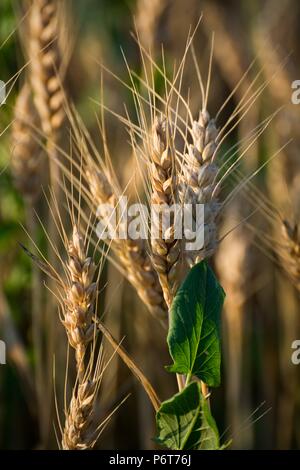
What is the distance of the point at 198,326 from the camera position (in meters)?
0.97

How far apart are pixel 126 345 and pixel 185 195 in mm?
1081

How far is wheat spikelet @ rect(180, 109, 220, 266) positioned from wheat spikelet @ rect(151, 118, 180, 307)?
2cm

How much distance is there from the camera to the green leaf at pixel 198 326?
3.10 ft

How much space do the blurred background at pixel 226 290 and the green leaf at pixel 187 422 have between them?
548mm

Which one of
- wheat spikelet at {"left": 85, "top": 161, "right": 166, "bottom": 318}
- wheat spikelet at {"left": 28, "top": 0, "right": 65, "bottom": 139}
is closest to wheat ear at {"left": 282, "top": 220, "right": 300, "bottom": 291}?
wheat spikelet at {"left": 85, "top": 161, "right": 166, "bottom": 318}

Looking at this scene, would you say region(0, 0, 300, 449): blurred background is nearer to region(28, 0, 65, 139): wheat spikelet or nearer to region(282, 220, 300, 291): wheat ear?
region(28, 0, 65, 139): wheat spikelet

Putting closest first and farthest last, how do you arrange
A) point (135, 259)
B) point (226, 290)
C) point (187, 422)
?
1. point (187, 422)
2. point (135, 259)
3. point (226, 290)

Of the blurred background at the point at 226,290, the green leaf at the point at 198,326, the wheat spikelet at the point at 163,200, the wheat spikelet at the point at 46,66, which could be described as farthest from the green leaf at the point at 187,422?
the wheat spikelet at the point at 46,66

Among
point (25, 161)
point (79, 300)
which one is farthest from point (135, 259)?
point (25, 161)

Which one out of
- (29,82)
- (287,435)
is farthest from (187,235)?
(287,435)

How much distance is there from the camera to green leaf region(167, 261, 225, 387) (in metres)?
0.95

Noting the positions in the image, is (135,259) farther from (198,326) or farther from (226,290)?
(226,290)

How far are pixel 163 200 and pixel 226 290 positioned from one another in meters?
0.74
